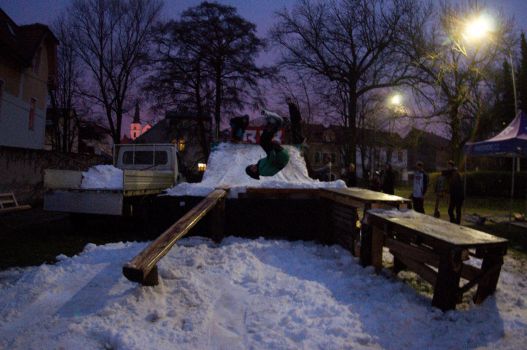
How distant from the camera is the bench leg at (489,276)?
145 inches

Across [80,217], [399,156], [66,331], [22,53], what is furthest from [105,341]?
[399,156]

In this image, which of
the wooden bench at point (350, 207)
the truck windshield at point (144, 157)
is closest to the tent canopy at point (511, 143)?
the wooden bench at point (350, 207)

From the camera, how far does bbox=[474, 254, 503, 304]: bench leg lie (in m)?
3.69

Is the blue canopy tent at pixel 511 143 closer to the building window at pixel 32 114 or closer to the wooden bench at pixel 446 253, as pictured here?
the wooden bench at pixel 446 253

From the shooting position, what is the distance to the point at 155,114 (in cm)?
2734

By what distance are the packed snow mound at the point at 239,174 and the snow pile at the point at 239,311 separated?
87.8 inches

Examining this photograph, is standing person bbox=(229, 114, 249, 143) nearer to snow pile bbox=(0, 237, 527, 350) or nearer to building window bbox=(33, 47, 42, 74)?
snow pile bbox=(0, 237, 527, 350)

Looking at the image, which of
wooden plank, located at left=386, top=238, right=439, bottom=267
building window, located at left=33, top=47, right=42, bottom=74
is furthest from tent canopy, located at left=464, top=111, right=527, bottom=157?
building window, located at left=33, top=47, right=42, bottom=74

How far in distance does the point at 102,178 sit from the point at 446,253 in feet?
23.6

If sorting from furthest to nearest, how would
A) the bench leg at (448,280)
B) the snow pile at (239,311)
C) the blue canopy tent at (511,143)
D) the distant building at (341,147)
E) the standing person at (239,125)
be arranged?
the distant building at (341,147) → the blue canopy tent at (511,143) → the standing person at (239,125) → the bench leg at (448,280) → the snow pile at (239,311)

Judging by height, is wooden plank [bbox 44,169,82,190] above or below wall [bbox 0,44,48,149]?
below

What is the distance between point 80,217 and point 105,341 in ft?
19.9

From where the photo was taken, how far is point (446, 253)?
3.45 metres

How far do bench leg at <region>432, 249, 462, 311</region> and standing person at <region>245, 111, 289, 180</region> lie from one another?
196 cm
